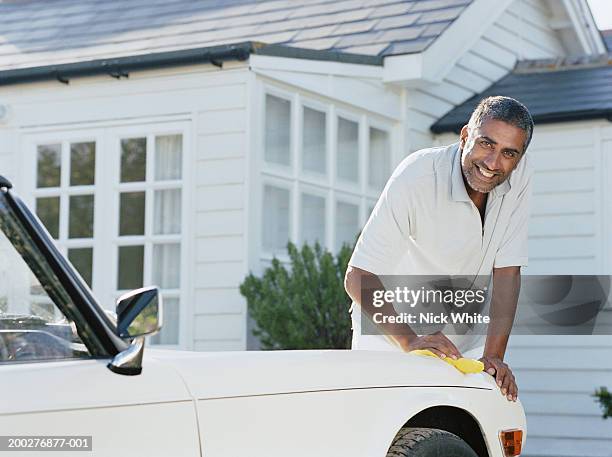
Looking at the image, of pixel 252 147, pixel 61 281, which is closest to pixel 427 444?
pixel 61 281

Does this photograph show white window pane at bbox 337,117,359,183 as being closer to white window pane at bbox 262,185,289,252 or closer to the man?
white window pane at bbox 262,185,289,252

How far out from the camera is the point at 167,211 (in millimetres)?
9758

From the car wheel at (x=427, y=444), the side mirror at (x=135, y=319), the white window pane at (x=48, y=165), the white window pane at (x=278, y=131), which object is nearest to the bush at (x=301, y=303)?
the white window pane at (x=278, y=131)

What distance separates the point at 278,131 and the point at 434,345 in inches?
223

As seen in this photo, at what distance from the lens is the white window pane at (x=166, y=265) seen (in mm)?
9680

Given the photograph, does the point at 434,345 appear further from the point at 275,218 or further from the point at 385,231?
the point at 275,218

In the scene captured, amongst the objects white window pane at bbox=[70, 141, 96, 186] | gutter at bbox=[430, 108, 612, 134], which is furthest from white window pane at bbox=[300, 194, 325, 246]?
white window pane at bbox=[70, 141, 96, 186]

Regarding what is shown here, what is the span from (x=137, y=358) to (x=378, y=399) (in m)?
0.98

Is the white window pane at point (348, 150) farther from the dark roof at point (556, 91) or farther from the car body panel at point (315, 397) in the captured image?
the car body panel at point (315, 397)

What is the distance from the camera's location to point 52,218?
33.1 feet

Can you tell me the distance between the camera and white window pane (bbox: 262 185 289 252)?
9688 mm

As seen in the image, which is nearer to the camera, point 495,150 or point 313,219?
point 495,150

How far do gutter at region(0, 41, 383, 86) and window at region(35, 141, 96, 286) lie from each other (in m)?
0.60

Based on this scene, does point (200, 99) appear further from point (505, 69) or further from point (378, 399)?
point (378, 399)
